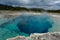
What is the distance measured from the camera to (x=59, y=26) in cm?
139

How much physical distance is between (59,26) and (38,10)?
11.7 inches

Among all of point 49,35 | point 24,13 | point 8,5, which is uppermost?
point 8,5

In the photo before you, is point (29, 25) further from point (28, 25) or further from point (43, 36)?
point (43, 36)

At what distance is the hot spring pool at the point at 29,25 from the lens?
4.50ft

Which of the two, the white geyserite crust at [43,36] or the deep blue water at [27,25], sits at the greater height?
the deep blue water at [27,25]

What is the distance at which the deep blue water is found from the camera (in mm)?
1373

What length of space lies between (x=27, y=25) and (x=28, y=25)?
11mm

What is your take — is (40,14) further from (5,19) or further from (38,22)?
(5,19)

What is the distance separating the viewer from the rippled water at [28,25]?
4.50 feet

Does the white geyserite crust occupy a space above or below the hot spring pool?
below

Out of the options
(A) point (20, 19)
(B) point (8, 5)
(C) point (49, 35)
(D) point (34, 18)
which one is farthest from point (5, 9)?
(C) point (49, 35)

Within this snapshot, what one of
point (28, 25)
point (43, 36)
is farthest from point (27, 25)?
point (43, 36)

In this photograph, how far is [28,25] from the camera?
1418 millimetres

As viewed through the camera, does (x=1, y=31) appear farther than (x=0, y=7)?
No
